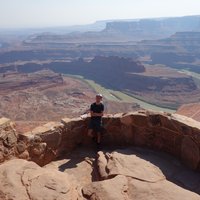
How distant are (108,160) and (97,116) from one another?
128cm

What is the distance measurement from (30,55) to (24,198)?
14661 centimetres

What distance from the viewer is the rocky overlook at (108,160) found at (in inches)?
209

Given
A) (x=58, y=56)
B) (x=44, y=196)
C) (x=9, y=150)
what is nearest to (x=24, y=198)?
(x=44, y=196)

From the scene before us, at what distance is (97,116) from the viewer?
7.83 metres

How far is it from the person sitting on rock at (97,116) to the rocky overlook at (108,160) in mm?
303

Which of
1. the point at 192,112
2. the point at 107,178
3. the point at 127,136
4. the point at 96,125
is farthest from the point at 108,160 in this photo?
the point at 192,112

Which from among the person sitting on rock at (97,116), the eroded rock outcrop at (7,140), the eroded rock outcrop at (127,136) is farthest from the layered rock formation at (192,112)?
the eroded rock outcrop at (7,140)

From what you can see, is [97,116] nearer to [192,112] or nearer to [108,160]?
[108,160]

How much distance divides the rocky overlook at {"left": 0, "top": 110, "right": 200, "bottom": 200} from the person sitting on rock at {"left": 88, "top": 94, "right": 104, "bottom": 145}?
1.00ft

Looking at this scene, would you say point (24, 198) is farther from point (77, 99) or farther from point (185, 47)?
point (185, 47)

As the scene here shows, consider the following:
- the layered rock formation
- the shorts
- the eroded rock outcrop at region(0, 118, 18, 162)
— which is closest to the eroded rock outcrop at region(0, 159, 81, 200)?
the eroded rock outcrop at region(0, 118, 18, 162)

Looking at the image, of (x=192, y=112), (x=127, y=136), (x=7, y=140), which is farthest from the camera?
(x=192, y=112)

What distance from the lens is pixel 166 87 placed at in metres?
86.0

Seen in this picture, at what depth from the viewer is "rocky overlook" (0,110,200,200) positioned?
5.31m
